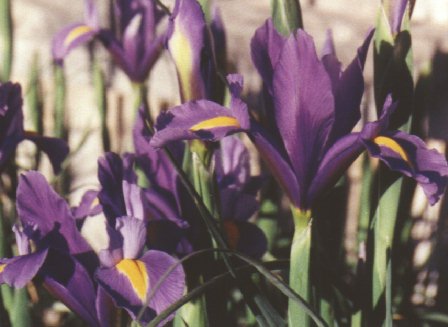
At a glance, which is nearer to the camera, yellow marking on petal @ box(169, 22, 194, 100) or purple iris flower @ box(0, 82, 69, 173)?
yellow marking on petal @ box(169, 22, 194, 100)

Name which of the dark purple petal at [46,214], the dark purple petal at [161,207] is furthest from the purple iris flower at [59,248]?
the dark purple petal at [161,207]

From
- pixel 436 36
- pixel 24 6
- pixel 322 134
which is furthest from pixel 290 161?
pixel 24 6

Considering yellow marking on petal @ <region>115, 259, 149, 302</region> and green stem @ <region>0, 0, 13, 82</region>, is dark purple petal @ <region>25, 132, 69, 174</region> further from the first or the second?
yellow marking on petal @ <region>115, 259, 149, 302</region>

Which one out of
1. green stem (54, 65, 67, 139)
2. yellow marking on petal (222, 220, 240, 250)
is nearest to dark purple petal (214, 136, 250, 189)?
yellow marking on petal (222, 220, 240, 250)

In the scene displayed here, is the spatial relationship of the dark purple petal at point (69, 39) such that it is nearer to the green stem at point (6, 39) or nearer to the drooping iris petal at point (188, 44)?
the green stem at point (6, 39)

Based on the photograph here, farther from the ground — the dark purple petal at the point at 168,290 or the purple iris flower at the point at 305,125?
the purple iris flower at the point at 305,125
